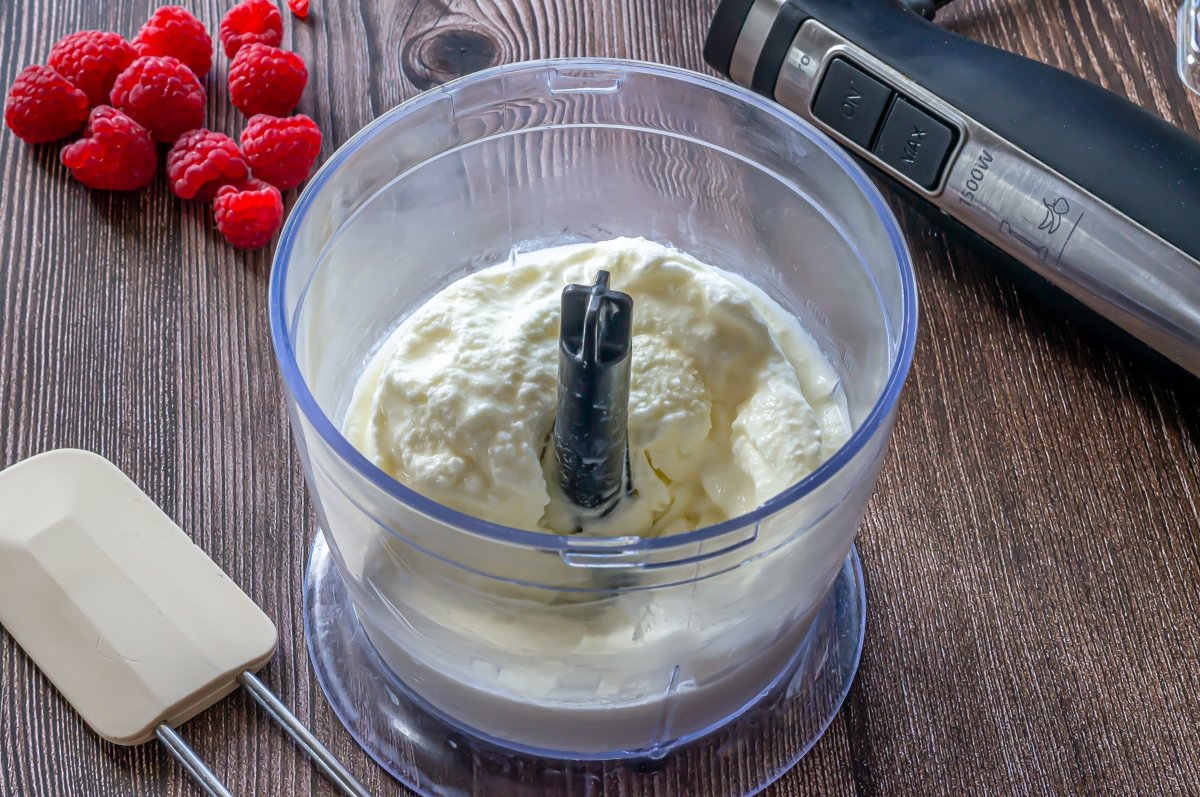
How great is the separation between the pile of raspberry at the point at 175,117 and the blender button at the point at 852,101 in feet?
1.26

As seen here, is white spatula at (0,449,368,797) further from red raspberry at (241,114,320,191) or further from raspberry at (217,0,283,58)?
raspberry at (217,0,283,58)

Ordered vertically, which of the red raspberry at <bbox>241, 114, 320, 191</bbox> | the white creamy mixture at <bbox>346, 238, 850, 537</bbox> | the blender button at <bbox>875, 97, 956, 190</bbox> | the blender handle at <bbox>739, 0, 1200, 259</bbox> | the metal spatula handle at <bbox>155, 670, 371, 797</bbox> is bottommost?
the metal spatula handle at <bbox>155, 670, 371, 797</bbox>

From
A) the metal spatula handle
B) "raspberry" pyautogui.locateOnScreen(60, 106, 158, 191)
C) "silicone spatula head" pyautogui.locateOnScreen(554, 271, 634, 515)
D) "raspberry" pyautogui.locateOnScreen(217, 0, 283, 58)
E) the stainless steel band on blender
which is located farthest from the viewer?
"raspberry" pyautogui.locateOnScreen(217, 0, 283, 58)

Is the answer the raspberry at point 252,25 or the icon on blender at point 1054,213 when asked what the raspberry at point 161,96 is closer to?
the raspberry at point 252,25

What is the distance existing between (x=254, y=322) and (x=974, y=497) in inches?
19.7

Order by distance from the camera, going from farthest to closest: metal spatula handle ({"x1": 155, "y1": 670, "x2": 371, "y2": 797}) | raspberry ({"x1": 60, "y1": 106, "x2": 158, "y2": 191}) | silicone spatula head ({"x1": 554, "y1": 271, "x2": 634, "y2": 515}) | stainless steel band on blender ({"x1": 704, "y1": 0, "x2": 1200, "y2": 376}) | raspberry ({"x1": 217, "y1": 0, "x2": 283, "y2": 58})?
raspberry ({"x1": 217, "y1": 0, "x2": 283, "y2": 58}), raspberry ({"x1": 60, "y1": 106, "x2": 158, "y2": 191}), stainless steel band on blender ({"x1": 704, "y1": 0, "x2": 1200, "y2": 376}), metal spatula handle ({"x1": 155, "y1": 670, "x2": 371, "y2": 797}), silicone spatula head ({"x1": 554, "y1": 271, "x2": 634, "y2": 515})

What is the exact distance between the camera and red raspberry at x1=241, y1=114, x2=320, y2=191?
2.91 ft

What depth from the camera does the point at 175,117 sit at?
0.92 m

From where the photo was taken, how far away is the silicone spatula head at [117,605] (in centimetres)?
66

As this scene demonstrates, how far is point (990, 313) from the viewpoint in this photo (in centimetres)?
85

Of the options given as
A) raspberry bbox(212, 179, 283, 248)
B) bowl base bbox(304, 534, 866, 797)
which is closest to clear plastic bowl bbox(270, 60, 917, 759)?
bowl base bbox(304, 534, 866, 797)

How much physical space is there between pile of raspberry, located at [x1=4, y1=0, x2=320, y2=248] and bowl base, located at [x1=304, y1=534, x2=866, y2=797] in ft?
1.14

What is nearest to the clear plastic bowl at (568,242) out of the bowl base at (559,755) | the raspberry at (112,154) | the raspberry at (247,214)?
the bowl base at (559,755)

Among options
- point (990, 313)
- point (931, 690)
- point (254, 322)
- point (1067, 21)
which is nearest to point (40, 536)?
point (254, 322)
